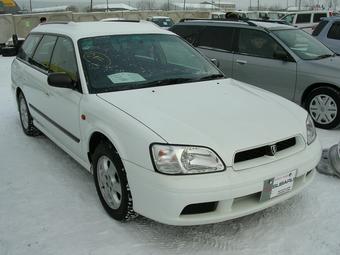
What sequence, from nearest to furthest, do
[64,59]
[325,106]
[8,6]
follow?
[64,59], [325,106], [8,6]

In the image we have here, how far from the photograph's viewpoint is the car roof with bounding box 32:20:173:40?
4.04 m

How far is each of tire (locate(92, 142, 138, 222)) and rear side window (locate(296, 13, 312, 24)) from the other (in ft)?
54.3

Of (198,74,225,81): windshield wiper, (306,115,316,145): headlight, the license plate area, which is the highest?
(198,74,225,81): windshield wiper

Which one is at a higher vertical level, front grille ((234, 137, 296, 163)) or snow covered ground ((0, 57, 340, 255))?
front grille ((234, 137, 296, 163))

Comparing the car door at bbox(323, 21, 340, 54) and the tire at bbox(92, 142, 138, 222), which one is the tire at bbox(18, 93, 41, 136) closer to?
the tire at bbox(92, 142, 138, 222)

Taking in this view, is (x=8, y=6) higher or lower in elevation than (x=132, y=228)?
higher

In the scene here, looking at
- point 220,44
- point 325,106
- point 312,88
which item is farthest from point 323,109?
point 220,44

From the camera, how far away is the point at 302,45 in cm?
662

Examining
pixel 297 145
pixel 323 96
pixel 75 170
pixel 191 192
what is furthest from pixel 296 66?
pixel 191 192

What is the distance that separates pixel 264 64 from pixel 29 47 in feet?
11.8

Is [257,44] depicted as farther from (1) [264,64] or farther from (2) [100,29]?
(2) [100,29]

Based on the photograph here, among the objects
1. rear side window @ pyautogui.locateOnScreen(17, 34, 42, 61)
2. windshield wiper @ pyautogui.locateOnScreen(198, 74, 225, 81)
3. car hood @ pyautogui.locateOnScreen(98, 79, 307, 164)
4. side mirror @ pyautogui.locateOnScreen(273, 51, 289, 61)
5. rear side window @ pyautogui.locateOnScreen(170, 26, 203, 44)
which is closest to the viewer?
car hood @ pyautogui.locateOnScreen(98, 79, 307, 164)

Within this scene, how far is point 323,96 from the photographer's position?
19.6ft

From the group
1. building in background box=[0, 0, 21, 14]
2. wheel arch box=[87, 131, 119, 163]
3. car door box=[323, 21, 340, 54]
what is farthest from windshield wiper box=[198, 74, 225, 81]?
building in background box=[0, 0, 21, 14]
